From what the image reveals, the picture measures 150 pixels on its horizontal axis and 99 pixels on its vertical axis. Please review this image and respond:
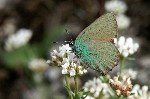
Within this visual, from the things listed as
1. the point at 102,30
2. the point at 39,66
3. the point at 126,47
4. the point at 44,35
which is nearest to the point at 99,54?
the point at 102,30

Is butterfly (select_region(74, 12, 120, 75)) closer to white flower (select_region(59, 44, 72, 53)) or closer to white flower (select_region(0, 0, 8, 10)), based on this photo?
white flower (select_region(59, 44, 72, 53))

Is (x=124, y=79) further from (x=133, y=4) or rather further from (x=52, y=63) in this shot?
(x=133, y=4)

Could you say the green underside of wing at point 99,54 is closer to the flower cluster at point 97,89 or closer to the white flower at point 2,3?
the flower cluster at point 97,89

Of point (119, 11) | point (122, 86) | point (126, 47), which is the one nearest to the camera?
point (122, 86)

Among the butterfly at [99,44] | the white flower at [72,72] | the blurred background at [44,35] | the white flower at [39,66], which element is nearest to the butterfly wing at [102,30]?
the butterfly at [99,44]

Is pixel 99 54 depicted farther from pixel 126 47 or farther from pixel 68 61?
pixel 126 47

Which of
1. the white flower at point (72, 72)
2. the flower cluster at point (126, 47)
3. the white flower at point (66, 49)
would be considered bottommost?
the white flower at point (72, 72)
